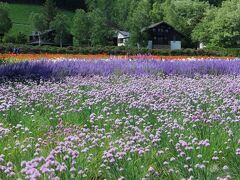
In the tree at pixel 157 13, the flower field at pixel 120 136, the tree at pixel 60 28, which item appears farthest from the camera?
the tree at pixel 157 13

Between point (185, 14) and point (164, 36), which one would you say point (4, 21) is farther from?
point (185, 14)

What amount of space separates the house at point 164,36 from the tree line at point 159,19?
3264 mm

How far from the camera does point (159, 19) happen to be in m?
107

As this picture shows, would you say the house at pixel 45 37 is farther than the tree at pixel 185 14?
No

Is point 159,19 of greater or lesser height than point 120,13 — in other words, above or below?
below

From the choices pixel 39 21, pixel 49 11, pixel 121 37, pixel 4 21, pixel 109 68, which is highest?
pixel 49 11

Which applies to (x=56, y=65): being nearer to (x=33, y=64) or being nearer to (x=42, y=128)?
(x=33, y=64)

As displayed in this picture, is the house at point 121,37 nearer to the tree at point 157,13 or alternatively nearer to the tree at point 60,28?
the tree at point 60,28

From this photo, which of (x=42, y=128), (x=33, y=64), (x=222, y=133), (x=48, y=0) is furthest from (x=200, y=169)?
(x=48, y=0)

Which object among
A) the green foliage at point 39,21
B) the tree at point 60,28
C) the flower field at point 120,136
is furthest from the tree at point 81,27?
the flower field at point 120,136

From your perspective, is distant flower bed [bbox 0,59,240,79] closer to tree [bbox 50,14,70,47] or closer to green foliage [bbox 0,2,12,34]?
tree [bbox 50,14,70,47]

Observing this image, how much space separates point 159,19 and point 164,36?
11.8 metres

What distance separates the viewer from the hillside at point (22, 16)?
108363 mm

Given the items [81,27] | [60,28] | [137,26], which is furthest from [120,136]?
[60,28]
